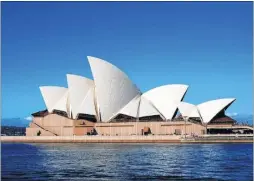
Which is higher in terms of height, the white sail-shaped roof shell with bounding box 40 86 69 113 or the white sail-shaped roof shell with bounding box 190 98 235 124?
the white sail-shaped roof shell with bounding box 40 86 69 113

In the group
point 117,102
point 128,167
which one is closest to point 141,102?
point 117,102

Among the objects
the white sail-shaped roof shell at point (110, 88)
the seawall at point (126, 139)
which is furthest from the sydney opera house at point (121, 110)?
the seawall at point (126, 139)

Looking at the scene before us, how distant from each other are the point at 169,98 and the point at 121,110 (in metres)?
6.78

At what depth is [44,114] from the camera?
68.5 metres

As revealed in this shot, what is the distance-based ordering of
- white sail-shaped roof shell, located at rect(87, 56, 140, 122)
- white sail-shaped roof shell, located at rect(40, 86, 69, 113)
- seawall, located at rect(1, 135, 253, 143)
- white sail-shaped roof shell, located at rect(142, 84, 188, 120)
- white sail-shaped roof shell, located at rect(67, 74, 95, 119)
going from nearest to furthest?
seawall, located at rect(1, 135, 253, 143) → white sail-shaped roof shell, located at rect(87, 56, 140, 122) → white sail-shaped roof shell, located at rect(142, 84, 188, 120) → white sail-shaped roof shell, located at rect(67, 74, 95, 119) → white sail-shaped roof shell, located at rect(40, 86, 69, 113)

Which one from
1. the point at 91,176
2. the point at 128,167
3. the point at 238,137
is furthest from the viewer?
the point at 238,137

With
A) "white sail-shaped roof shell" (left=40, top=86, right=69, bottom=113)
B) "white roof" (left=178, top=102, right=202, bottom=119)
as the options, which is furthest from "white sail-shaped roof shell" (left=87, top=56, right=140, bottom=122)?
"white roof" (left=178, top=102, right=202, bottom=119)

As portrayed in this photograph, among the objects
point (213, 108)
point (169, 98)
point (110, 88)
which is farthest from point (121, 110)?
point (213, 108)

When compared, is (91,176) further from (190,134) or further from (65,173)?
(190,134)

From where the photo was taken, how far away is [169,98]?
200 feet

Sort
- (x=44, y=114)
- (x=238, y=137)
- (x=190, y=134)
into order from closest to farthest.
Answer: (x=238, y=137), (x=190, y=134), (x=44, y=114)

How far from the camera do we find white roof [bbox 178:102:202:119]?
192 feet

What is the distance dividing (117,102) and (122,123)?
2876 mm

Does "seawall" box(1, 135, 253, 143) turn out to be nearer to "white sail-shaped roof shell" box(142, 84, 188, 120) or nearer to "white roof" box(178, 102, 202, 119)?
"white roof" box(178, 102, 202, 119)
